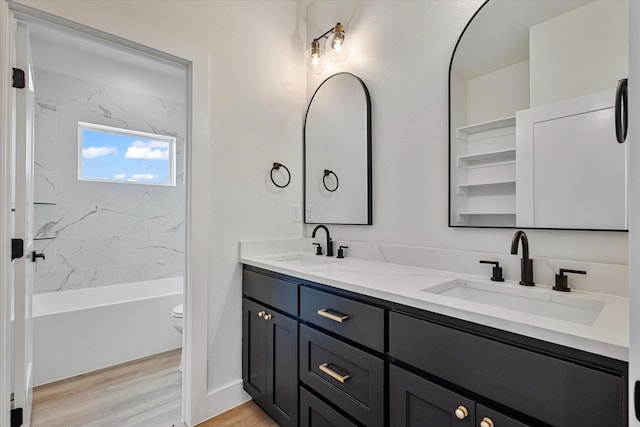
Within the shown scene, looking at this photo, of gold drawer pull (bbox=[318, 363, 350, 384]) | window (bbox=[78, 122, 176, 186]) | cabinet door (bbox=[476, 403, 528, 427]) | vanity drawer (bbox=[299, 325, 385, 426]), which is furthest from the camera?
window (bbox=[78, 122, 176, 186])

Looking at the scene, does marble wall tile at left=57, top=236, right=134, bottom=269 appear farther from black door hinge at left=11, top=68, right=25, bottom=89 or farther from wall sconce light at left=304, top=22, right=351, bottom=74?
wall sconce light at left=304, top=22, right=351, bottom=74

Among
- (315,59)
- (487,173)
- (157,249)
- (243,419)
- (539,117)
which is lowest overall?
(243,419)

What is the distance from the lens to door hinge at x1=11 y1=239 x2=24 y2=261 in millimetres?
1393

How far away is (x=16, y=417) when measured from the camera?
1464 mm

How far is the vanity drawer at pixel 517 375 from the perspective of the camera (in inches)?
26.5

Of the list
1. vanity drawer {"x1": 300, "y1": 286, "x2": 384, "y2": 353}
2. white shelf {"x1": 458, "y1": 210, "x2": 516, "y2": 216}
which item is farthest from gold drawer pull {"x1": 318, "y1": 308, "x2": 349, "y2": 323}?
white shelf {"x1": 458, "y1": 210, "x2": 516, "y2": 216}

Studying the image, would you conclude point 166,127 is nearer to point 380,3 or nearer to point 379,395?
point 380,3

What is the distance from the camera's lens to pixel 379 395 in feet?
3.63

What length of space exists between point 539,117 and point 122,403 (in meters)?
2.68

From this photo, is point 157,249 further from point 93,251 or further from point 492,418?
point 492,418

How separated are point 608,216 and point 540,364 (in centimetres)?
67

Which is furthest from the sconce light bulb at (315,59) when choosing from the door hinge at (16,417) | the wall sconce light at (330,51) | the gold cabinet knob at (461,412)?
the door hinge at (16,417)

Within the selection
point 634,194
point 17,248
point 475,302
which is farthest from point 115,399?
point 634,194

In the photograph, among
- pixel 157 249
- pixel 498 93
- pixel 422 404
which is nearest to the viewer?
pixel 422 404
